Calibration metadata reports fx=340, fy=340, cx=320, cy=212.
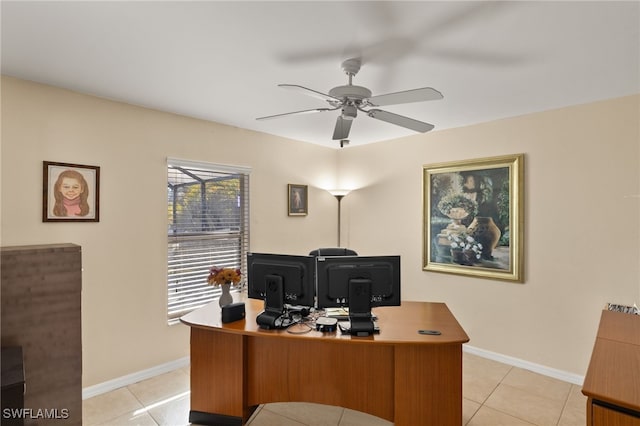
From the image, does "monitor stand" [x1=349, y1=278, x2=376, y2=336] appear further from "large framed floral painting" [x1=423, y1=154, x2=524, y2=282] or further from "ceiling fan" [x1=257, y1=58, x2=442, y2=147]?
"large framed floral painting" [x1=423, y1=154, x2=524, y2=282]

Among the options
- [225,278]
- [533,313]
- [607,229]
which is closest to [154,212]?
[225,278]

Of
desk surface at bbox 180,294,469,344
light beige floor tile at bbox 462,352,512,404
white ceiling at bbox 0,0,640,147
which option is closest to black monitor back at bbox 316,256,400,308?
desk surface at bbox 180,294,469,344

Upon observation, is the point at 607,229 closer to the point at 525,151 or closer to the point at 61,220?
the point at 525,151

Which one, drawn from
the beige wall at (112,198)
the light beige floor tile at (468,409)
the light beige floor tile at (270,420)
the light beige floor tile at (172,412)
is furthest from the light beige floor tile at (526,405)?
the beige wall at (112,198)

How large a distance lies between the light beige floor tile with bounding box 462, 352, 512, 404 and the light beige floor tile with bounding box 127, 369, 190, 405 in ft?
7.98

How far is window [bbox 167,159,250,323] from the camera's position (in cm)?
334

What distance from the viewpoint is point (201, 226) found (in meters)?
3.54

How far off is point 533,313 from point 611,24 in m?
2.52

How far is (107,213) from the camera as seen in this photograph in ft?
9.40

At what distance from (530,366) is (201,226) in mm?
3533

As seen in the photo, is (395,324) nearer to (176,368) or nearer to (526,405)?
(526,405)

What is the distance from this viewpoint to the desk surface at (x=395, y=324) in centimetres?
199

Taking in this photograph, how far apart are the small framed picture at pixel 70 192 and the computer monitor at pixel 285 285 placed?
1.62 m

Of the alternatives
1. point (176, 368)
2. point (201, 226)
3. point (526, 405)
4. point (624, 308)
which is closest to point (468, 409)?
point (526, 405)
